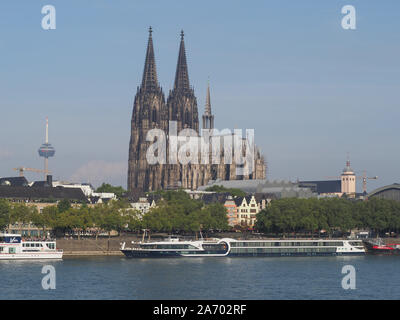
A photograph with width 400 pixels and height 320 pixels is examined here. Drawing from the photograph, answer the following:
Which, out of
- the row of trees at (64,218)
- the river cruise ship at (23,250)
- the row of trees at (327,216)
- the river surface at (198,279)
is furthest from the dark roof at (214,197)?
the river cruise ship at (23,250)

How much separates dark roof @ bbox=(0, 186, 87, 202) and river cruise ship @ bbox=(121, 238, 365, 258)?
30847 millimetres

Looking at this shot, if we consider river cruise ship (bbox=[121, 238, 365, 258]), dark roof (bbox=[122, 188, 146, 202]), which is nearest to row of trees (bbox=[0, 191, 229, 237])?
river cruise ship (bbox=[121, 238, 365, 258])

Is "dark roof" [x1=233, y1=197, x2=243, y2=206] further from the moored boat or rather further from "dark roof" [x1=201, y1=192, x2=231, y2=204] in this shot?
the moored boat

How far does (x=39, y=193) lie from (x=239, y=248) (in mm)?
41806

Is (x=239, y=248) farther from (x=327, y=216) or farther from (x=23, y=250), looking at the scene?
(x=327, y=216)

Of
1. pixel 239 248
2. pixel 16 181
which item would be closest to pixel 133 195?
pixel 16 181

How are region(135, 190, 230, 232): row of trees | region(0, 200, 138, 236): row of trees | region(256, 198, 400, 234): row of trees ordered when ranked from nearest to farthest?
region(0, 200, 138, 236): row of trees
region(135, 190, 230, 232): row of trees
region(256, 198, 400, 234): row of trees

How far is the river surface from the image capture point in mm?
55688

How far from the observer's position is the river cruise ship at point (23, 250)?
85375 millimetres

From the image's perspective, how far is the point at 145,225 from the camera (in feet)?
363

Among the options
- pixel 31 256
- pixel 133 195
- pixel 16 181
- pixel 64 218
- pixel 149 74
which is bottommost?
pixel 31 256

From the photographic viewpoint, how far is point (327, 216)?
119625mm

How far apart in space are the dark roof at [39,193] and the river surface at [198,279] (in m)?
38.5

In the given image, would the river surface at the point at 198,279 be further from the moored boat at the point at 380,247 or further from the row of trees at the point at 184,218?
the row of trees at the point at 184,218
